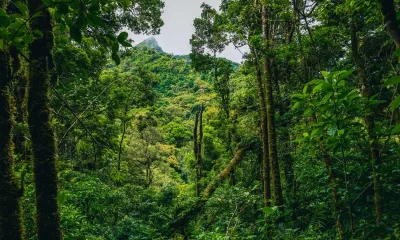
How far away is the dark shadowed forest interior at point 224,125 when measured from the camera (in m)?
1.57

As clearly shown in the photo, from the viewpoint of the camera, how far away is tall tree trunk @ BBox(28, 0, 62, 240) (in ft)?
5.01

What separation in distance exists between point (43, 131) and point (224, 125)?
12.9 m

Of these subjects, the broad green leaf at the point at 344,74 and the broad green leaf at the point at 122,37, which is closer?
the broad green leaf at the point at 122,37

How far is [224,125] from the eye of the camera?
563 inches

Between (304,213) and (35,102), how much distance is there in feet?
23.3

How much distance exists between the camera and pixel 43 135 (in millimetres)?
1612

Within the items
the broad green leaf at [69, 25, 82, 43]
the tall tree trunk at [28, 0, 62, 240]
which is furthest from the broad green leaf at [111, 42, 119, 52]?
the tall tree trunk at [28, 0, 62, 240]

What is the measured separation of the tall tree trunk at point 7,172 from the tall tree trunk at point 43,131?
0.27 m

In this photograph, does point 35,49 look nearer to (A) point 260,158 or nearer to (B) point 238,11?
(B) point 238,11

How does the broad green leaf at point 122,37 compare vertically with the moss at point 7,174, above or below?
above

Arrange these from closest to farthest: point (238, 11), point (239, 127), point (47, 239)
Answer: point (47, 239), point (238, 11), point (239, 127)

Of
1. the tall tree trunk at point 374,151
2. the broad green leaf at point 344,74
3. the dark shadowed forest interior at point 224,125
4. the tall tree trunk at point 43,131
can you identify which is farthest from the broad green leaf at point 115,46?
the tall tree trunk at point 374,151

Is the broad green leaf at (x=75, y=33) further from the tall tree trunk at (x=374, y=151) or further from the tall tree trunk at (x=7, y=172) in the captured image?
the tall tree trunk at (x=374, y=151)

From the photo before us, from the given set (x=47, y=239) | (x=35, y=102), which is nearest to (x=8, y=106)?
(x=35, y=102)
